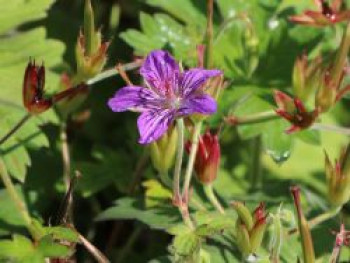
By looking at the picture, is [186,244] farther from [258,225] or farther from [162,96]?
[162,96]

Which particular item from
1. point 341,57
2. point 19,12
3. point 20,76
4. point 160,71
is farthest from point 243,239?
point 19,12

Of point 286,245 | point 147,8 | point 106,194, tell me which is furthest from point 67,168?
point 147,8

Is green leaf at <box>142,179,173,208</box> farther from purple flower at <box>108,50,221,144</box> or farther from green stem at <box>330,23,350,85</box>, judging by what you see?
green stem at <box>330,23,350,85</box>

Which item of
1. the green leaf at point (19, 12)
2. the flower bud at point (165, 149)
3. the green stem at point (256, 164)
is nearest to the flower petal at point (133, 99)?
the flower bud at point (165, 149)

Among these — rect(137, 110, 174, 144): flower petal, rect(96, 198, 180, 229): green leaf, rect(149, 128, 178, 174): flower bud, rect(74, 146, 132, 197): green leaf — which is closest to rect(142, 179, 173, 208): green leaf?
rect(96, 198, 180, 229): green leaf

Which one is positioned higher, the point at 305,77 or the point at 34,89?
the point at 34,89
